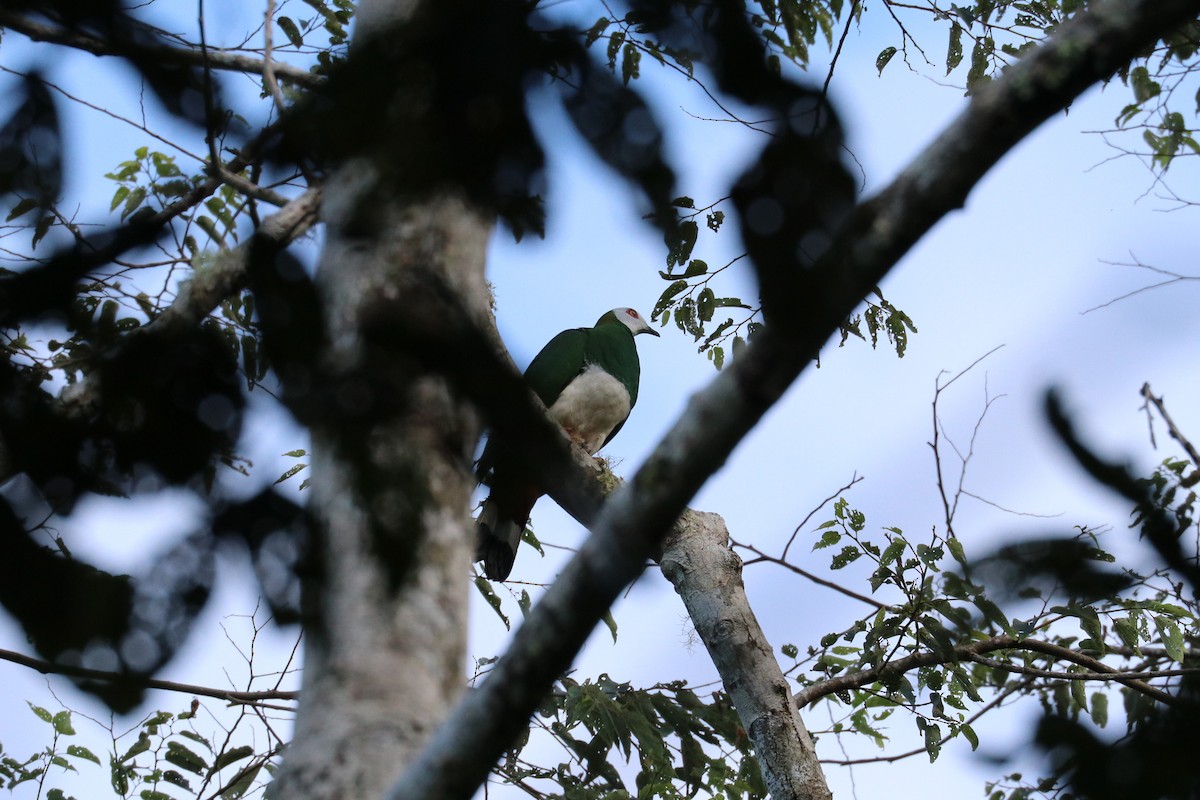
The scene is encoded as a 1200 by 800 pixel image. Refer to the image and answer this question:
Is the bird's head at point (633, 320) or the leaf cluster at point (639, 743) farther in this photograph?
the bird's head at point (633, 320)

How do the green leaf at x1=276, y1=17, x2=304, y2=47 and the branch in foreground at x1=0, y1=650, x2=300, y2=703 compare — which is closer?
the branch in foreground at x1=0, y1=650, x2=300, y2=703

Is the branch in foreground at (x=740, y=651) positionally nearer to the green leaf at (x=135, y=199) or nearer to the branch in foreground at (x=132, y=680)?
the branch in foreground at (x=132, y=680)

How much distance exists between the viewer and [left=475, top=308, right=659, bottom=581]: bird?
342 cm

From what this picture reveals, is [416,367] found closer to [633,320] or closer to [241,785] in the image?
[241,785]

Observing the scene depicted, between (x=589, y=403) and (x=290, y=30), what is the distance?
5.86 feet

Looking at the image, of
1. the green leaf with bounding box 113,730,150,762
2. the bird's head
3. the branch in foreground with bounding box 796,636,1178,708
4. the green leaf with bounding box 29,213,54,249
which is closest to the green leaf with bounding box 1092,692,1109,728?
the branch in foreground with bounding box 796,636,1178,708

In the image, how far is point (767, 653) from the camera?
2461 mm

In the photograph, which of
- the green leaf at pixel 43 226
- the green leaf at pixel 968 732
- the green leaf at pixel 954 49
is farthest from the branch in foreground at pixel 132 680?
the green leaf at pixel 954 49

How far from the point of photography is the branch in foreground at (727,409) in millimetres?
822

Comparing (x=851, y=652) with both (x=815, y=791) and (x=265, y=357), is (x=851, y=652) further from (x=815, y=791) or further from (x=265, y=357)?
(x=265, y=357)

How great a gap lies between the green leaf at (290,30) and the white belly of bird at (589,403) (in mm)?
1719

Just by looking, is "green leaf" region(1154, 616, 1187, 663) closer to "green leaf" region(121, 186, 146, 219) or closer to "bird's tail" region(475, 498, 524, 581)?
"bird's tail" region(475, 498, 524, 581)

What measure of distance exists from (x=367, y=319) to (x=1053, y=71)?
590 millimetres

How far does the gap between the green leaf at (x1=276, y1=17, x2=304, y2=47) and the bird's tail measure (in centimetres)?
153
